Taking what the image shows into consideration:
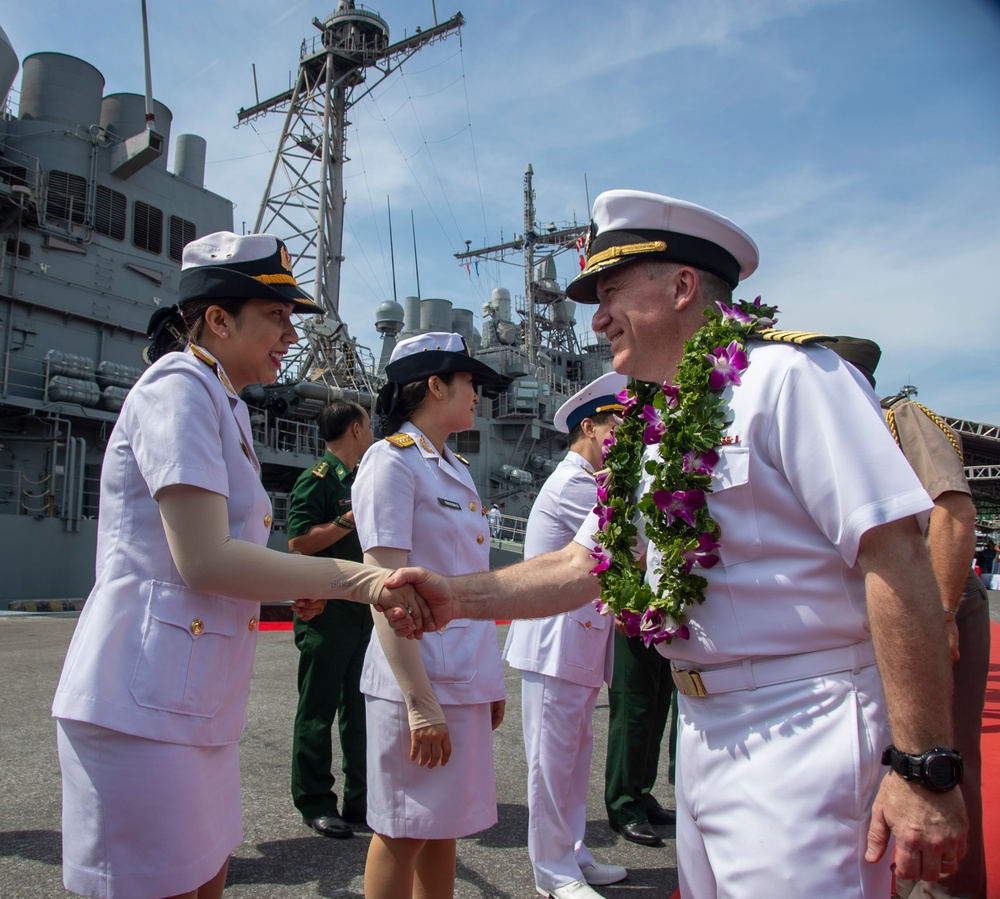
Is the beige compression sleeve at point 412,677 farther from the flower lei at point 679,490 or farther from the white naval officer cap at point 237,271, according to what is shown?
the white naval officer cap at point 237,271

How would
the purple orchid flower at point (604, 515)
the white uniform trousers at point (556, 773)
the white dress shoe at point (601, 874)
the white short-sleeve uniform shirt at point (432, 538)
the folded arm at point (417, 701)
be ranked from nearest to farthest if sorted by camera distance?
the purple orchid flower at point (604, 515) → the folded arm at point (417, 701) → the white short-sleeve uniform shirt at point (432, 538) → the white uniform trousers at point (556, 773) → the white dress shoe at point (601, 874)

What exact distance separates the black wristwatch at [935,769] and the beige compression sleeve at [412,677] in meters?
1.26

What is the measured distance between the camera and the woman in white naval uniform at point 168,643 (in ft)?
5.19

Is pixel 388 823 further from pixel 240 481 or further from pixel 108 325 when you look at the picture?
pixel 108 325

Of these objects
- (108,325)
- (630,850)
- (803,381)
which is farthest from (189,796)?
(108,325)

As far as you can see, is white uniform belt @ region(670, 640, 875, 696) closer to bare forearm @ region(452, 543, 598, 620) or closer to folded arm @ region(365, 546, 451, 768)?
bare forearm @ region(452, 543, 598, 620)

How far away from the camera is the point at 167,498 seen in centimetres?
163

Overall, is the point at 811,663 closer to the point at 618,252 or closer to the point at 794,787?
the point at 794,787

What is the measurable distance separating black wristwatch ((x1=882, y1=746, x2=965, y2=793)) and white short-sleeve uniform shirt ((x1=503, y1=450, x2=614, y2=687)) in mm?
1886

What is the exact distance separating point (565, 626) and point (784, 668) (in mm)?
1815

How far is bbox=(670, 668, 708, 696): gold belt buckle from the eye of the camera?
61.4 inches

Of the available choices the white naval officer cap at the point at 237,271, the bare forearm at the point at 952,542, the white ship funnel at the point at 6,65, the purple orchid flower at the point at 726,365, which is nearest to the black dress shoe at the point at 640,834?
the bare forearm at the point at 952,542

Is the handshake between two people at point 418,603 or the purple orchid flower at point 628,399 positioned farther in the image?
the purple orchid flower at point 628,399

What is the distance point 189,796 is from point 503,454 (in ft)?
90.9
